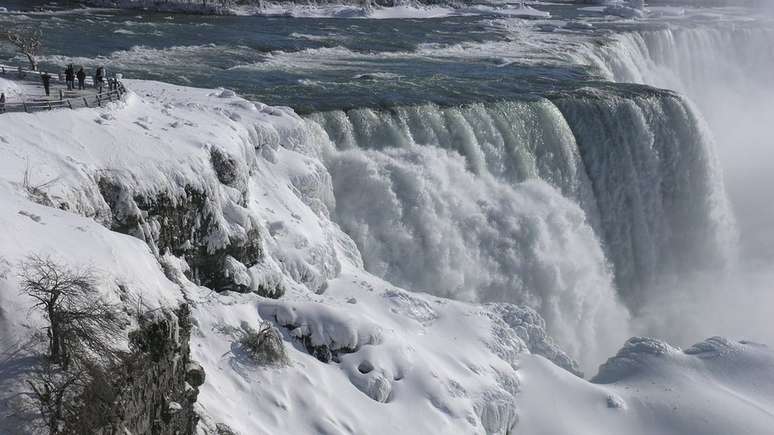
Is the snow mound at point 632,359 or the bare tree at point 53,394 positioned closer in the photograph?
the bare tree at point 53,394

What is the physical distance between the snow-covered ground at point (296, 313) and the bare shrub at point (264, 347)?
249mm

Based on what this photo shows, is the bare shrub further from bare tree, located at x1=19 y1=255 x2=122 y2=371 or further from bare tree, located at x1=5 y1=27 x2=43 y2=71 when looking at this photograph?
bare tree, located at x1=5 y1=27 x2=43 y2=71

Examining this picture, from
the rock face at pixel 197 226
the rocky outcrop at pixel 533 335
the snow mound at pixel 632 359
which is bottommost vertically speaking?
the snow mound at pixel 632 359

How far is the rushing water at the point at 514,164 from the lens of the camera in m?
25.5

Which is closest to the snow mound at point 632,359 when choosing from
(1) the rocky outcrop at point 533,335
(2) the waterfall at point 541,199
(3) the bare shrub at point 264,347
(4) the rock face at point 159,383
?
(1) the rocky outcrop at point 533,335

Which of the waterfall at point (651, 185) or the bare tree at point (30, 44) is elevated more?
the bare tree at point (30, 44)

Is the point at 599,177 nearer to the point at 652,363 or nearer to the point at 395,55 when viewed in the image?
the point at 652,363

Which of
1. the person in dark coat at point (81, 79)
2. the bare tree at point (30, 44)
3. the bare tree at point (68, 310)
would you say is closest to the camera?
the bare tree at point (68, 310)

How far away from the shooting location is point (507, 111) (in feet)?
100

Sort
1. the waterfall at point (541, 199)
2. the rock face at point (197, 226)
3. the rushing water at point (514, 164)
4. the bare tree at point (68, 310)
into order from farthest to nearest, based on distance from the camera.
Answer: the rushing water at point (514, 164) → the waterfall at point (541, 199) → the rock face at point (197, 226) → the bare tree at point (68, 310)

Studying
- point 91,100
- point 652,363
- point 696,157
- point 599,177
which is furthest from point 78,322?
point 696,157

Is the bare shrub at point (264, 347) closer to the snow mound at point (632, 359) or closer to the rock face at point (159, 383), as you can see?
the rock face at point (159, 383)

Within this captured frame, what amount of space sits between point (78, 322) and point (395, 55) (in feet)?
113

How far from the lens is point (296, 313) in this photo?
1703 cm
